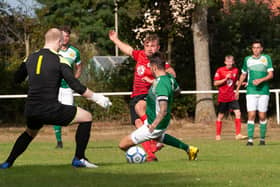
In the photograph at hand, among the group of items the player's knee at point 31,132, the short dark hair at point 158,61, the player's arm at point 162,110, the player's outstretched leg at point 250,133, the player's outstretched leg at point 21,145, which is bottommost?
the player's outstretched leg at point 250,133

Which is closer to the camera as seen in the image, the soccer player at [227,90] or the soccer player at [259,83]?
the soccer player at [259,83]

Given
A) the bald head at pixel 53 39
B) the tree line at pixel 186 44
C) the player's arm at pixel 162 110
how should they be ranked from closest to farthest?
1. the bald head at pixel 53 39
2. the player's arm at pixel 162 110
3. the tree line at pixel 186 44

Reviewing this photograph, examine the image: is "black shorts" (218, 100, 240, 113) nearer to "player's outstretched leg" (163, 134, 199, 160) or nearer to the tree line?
the tree line

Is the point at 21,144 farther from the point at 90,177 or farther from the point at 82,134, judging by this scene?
the point at 90,177

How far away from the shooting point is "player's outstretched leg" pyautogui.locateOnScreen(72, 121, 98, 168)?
11109 mm

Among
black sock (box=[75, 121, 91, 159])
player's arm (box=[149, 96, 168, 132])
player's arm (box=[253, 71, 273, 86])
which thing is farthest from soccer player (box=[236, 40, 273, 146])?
black sock (box=[75, 121, 91, 159])

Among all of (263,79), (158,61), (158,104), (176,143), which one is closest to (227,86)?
(263,79)

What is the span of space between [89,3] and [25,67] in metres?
19.5

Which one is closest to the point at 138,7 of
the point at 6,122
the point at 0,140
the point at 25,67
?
the point at 6,122

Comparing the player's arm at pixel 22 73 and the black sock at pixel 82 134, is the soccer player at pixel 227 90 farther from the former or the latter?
the player's arm at pixel 22 73

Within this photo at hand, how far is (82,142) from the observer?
11.2m

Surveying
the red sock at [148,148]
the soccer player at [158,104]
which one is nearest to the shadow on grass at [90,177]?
the soccer player at [158,104]

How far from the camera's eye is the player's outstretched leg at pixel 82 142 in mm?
11109

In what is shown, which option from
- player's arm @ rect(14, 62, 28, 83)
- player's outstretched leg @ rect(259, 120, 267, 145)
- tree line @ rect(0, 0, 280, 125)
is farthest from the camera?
tree line @ rect(0, 0, 280, 125)
